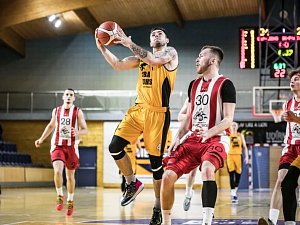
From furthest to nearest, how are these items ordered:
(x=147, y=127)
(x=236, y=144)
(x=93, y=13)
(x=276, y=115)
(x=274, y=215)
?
(x=93, y=13), (x=276, y=115), (x=236, y=144), (x=147, y=127), (x=274, y=215)

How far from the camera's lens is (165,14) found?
27.8 meters

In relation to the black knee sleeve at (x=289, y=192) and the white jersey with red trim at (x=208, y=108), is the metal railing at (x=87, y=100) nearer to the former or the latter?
the black knee sleeve at (x=289, y=192)

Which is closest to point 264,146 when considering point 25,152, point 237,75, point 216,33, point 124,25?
point 237,75

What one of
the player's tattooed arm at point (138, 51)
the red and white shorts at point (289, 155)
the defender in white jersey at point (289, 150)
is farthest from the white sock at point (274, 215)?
the player's tattooed arm at point (138, 51)

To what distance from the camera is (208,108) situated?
18.7ft

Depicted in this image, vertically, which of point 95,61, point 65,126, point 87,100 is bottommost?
point 65,126

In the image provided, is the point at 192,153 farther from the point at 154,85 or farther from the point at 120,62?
the point at 120,62

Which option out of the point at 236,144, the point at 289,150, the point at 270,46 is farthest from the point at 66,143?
the point at 270,46

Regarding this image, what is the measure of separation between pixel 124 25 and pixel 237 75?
626 cm

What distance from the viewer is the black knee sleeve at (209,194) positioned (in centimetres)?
535

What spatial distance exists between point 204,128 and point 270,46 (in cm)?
1607

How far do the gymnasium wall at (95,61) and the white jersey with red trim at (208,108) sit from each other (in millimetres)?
22454

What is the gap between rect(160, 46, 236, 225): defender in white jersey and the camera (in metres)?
5.58

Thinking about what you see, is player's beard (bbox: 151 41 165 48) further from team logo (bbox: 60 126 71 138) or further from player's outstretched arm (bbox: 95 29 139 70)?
team logo (bbox: 60 126 71 138)
